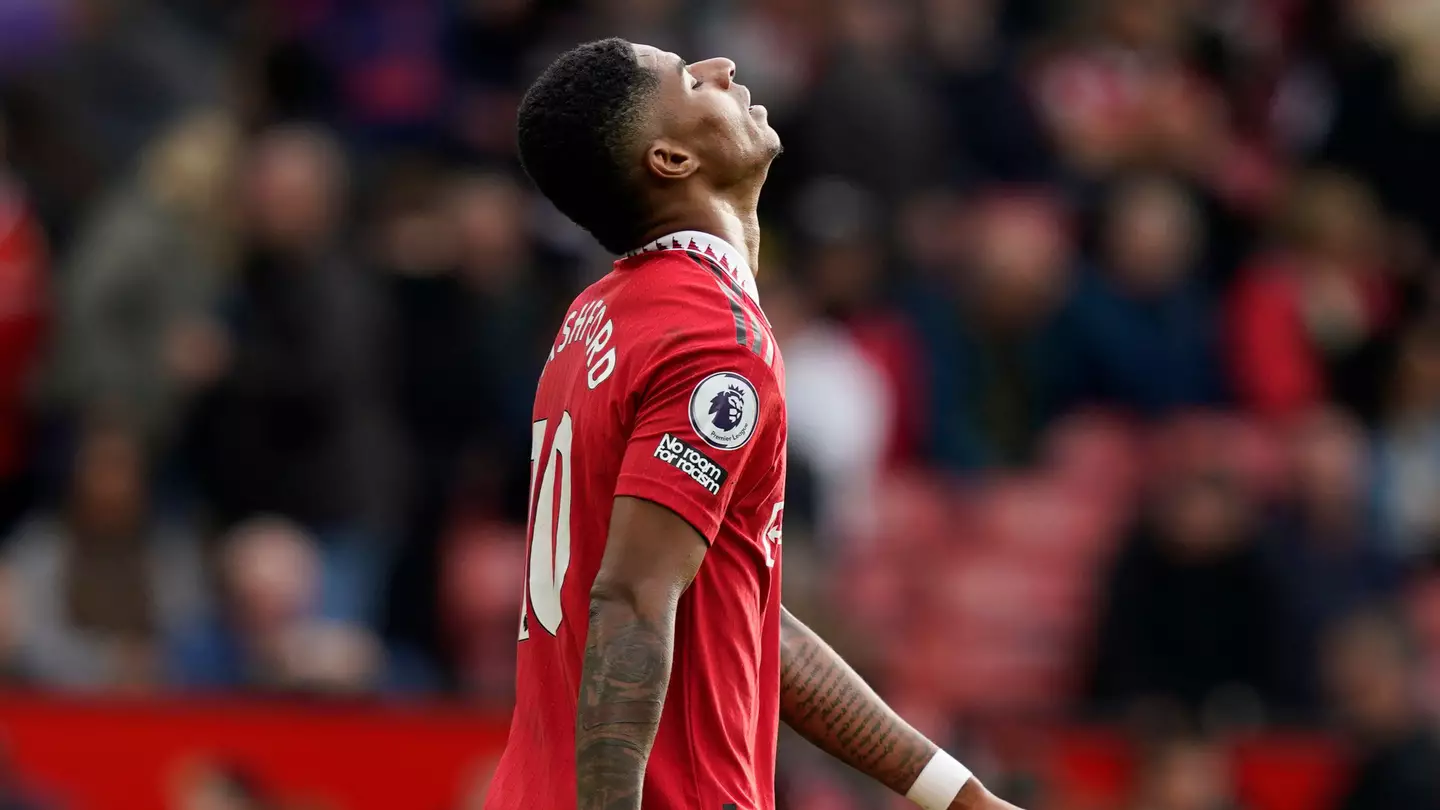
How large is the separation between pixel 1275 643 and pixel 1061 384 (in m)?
1.73

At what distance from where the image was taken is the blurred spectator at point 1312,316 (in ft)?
38.2

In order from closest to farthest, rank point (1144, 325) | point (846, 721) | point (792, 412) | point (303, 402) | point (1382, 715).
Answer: point (846, 721) → point (1382, 715) → point (303, 402) → point (792, 412) → point (1144, 325)

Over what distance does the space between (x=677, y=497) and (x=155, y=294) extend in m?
6.97

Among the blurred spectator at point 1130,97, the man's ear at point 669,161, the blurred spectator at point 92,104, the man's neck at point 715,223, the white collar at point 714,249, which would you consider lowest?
the white collar at point 714,249

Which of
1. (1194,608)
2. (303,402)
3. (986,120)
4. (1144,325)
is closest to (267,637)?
(303,402)

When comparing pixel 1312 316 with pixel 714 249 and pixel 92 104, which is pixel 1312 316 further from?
pixel 714 249

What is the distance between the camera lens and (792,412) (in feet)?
34.4

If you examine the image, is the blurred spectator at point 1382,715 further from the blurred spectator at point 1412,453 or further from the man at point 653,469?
the man at point 653,469

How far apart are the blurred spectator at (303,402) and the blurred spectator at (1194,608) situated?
10.8 ft

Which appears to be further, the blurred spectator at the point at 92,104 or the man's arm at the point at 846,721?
the blurred spectator at the point at 92,104

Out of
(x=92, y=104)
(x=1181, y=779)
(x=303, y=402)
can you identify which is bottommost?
(x=1181, y=779)

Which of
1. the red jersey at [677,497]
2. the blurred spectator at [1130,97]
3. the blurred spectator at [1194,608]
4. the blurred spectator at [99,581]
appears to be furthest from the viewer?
the blurred spectator at [1130,97]

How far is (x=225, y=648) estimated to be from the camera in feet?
31.6

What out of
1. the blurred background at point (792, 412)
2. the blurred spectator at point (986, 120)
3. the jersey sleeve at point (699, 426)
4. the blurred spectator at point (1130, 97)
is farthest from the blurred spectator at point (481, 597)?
the jersey sleeve at point (699, 426)
